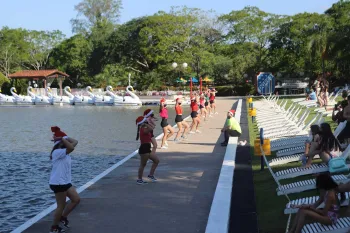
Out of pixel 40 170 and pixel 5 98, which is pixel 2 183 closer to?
pixel 40 170

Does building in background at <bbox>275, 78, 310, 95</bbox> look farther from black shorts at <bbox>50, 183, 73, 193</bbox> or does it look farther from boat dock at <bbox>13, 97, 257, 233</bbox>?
black shorts at <bbox>50, 183, 73, 193</bbox>

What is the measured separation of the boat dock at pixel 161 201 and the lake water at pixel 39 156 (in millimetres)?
1133

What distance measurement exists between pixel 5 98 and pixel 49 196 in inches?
2185

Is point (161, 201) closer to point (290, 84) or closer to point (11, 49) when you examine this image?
point (290, 84)

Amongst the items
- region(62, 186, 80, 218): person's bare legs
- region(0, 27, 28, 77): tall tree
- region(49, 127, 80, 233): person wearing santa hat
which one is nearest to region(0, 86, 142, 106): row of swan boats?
region(0, 27, 28, 77): tall tree

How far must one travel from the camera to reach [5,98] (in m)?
65.3

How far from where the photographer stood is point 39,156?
19516mm

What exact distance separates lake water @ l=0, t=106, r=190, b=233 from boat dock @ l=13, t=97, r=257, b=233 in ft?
3.72

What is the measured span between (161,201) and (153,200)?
0.54 feet

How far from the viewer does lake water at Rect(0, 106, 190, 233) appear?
11.8 metres

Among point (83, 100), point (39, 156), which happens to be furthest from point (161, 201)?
point (83, 100)

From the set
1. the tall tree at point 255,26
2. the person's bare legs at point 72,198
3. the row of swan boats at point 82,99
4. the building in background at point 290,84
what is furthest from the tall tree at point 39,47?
the person's bare legs at point 72,198

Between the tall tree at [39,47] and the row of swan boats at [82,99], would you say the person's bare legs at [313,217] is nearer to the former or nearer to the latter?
the row of swan boats at [82,99]

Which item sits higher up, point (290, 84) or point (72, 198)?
point (290, 84)
